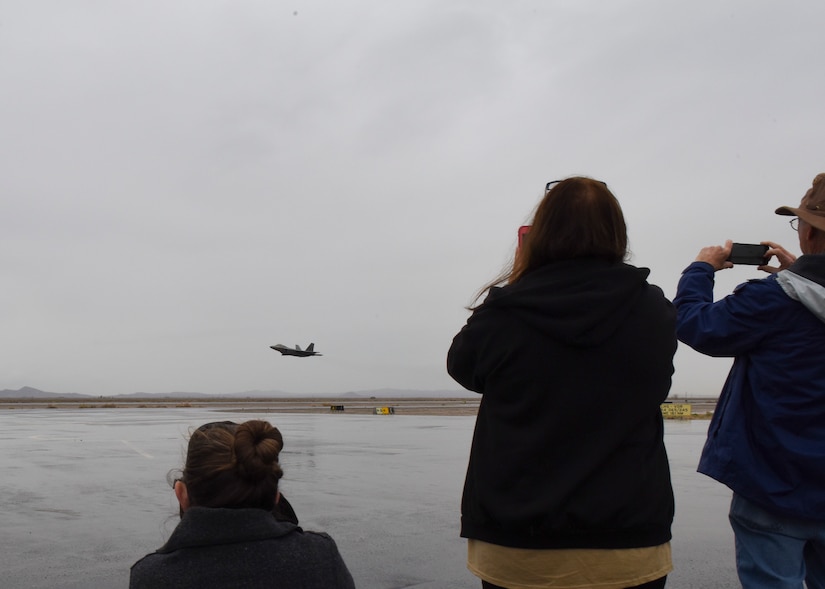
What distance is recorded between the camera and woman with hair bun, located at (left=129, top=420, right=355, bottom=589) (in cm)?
203

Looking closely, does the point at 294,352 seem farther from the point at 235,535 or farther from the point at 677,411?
the point at 235,535

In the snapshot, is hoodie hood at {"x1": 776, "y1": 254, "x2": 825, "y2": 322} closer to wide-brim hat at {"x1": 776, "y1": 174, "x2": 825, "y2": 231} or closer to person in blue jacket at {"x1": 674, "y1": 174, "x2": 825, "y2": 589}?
person in blue jacket at {"x1": 674, "y1": 174, "x2": 825, "y2": 589}

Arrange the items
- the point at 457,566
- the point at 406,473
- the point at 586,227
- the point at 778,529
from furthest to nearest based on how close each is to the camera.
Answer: the point at 406,473
the point at 457,566
the point at 778,529
the point at 586,227

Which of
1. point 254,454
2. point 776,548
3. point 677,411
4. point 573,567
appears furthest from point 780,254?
point 677,411

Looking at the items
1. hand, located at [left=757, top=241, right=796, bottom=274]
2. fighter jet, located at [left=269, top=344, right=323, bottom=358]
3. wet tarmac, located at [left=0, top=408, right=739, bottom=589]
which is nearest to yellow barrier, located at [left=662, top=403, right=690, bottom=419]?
wet tarmac, located at [left=0, top=408, right=739, bottom=589]

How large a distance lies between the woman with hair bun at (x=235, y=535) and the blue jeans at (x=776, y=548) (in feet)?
4.55

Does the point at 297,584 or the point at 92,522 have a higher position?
the point at 297,584

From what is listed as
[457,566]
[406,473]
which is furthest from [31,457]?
[457,566]

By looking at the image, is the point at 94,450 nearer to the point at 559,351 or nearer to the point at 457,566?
the point at 457,566

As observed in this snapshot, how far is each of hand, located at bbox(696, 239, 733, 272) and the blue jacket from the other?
20cm

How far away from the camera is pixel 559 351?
204 cm

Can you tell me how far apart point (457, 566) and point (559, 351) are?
387cm

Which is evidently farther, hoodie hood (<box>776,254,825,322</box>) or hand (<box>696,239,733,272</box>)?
hand (<box>696,239,733,272</box>)

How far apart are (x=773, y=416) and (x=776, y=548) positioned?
44 centimetres
